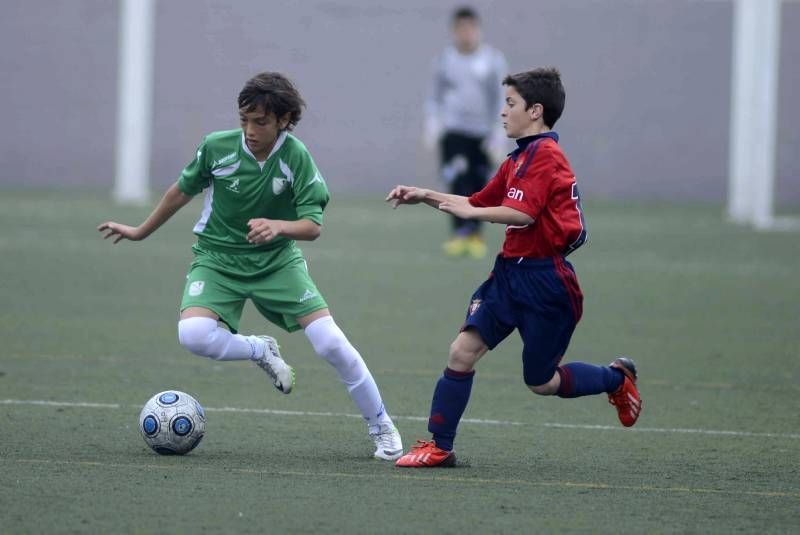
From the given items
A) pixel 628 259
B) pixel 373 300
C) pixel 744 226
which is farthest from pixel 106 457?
pixel 744 226

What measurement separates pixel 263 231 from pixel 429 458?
45.8 inches

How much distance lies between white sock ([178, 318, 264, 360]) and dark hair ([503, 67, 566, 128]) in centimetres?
161

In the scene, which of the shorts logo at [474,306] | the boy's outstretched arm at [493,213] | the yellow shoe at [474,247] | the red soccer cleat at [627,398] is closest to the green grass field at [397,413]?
the red soccer cleat at [627,398]

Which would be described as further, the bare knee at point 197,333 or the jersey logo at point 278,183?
the jersey logo at point 278,183

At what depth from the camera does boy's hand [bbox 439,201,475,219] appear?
605 centimetres

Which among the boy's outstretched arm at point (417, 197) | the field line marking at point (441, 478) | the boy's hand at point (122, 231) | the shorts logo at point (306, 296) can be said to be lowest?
the field line marking at point (441, 478)

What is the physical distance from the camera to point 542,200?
6.08 metres

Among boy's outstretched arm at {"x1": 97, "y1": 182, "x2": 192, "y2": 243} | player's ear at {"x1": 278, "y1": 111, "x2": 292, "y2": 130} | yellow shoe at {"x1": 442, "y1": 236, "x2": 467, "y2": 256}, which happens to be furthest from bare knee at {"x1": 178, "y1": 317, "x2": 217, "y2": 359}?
yellow shoe at {"x1": 442, "y1": 236, "x2": 467, "y2": 256}

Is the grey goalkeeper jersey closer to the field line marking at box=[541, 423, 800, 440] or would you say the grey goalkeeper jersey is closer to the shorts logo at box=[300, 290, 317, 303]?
the field line marking at box=[541, 423, 800, 440]

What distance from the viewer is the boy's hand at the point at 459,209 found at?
19.9 feet

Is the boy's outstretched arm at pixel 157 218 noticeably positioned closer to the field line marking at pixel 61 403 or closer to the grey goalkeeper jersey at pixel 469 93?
the field line marking at pixel 61 403

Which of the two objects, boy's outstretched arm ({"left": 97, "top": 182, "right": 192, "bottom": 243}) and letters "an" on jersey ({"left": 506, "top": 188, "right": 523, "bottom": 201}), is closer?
letters "an" on jersey ({"left": 506, "top": 188, "right": 523, "bottom": 201})

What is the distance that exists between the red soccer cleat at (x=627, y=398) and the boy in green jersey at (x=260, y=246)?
1.06 m

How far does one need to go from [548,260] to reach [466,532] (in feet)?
5.15
